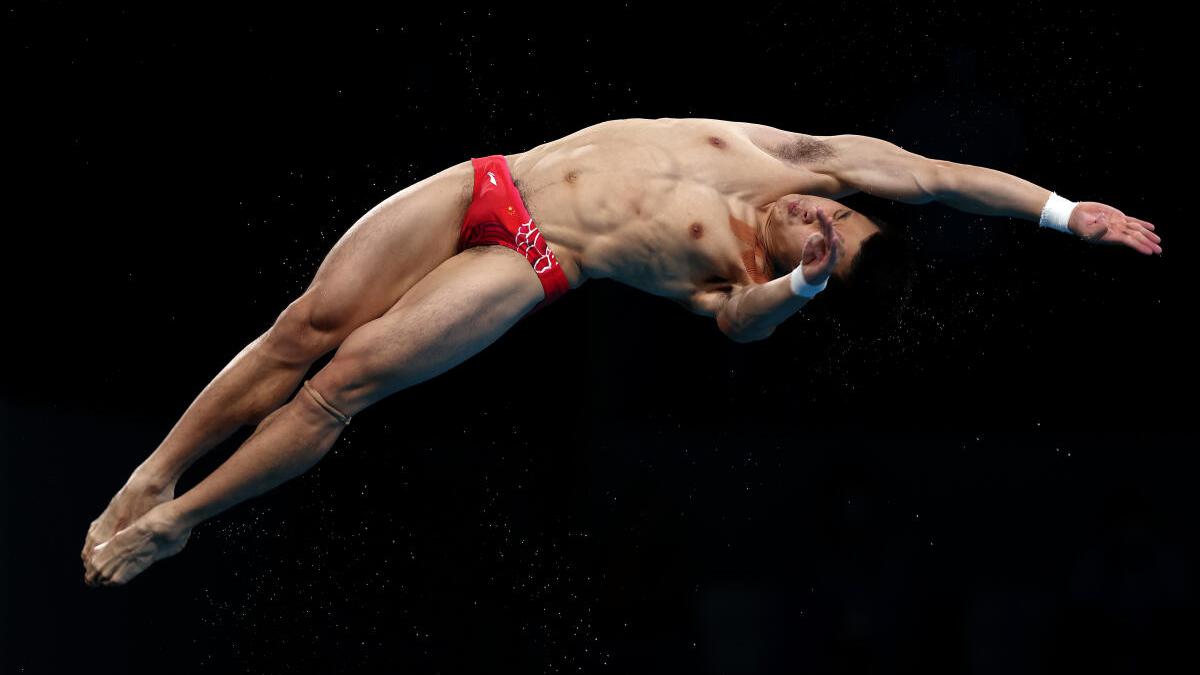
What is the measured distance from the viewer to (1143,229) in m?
2.84

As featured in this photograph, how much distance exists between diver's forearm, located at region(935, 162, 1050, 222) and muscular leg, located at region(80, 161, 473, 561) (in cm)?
119

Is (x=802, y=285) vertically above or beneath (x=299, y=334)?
beneath

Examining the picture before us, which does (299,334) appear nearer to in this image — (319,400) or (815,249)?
(319,400)

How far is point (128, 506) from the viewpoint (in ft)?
9.50

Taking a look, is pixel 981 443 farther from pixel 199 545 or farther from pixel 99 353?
pixel 99 353

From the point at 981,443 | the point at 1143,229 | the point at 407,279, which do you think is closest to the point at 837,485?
the point at 981,443

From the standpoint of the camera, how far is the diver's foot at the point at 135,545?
2.79 m

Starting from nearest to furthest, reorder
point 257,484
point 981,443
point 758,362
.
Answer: point 257,484, point 981,443, point 758,362

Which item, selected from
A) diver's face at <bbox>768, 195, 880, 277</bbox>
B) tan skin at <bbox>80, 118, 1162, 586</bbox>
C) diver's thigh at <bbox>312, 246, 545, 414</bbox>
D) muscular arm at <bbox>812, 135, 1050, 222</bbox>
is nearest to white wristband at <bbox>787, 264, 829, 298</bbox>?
tan skin at <bbox>80, 118, 1162, 586</bbox>

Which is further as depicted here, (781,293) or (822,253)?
(781,293)

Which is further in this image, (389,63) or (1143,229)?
(389,63)

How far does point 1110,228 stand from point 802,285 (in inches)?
31.3

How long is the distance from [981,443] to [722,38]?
1.57m

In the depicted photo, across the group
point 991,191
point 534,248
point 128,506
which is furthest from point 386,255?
point 991,191
